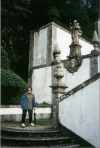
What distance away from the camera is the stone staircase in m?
13.6

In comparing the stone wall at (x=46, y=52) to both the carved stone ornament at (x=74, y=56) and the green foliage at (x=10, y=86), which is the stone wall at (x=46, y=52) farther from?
the carved stone ornament at (x=74, y=56)

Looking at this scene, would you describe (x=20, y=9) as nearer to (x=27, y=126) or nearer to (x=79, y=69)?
(x=79, y=69)

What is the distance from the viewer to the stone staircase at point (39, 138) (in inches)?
535

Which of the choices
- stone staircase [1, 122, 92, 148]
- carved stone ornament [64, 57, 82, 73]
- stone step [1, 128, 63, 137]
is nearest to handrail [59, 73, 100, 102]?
stone staircase [1, 122, 92, 148]

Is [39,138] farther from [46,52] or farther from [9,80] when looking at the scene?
[46,52]

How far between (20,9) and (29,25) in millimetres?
1361

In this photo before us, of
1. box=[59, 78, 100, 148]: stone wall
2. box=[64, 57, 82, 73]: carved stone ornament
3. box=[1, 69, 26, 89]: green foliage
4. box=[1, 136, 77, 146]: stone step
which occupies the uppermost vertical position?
box=[64, 57, 82, 73]: carved stone ornament

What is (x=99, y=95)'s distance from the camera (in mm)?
13961

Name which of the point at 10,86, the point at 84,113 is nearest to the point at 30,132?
the point at 84,113

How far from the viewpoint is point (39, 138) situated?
13820 millimetres

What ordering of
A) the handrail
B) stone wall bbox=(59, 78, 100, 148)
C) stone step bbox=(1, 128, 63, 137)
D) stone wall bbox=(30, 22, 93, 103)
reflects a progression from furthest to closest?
stone wall bbox=(30, 22, 93, 103)
the handrail
stone wall bbox=(59, 78, 100, 148)
stone step bbox=(1, 128, 63, 137)

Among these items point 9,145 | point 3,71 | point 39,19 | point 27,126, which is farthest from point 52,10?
point 9,145

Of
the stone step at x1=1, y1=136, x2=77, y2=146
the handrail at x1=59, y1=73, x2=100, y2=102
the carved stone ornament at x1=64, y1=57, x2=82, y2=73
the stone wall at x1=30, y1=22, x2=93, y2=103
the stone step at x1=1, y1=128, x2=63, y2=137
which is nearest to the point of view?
the stone step at x1=1, y1=136, x2=77, y2=146

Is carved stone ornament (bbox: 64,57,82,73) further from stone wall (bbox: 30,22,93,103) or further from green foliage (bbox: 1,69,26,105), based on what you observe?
green foliage (bbox: 1,69,26,105)
